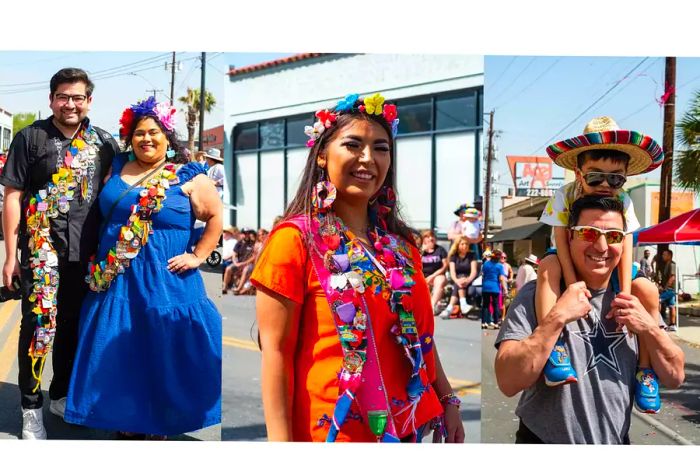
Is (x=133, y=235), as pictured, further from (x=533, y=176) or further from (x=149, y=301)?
(x=533, y=176)

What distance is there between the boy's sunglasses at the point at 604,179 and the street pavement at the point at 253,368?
76cm

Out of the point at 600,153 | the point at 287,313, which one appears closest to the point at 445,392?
the point at 287,313

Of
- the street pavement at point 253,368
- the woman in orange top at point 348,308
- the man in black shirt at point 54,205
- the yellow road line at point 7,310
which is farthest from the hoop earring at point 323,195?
the yellow road line at point 7,310

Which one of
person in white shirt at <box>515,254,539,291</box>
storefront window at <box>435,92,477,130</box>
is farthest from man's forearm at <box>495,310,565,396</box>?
storefront window at <box>435,92,477,130</box>

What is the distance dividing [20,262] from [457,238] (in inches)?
80.4

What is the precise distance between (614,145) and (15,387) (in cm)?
300

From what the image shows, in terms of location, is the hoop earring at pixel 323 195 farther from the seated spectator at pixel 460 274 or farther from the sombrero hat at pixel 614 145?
the sombrero hat at pixel 614 145

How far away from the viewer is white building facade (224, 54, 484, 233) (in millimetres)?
3303

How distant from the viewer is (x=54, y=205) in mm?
3363

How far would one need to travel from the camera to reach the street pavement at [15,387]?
3.50 meters

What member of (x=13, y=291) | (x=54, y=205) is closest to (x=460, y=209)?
(x=54, y=205)

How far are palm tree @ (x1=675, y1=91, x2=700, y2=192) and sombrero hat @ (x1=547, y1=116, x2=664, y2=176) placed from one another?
93 cm

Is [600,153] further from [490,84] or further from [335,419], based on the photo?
[335,419]

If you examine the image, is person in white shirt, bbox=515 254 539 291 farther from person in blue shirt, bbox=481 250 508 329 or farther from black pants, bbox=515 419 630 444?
black pants, bbox=515 419 630 444
